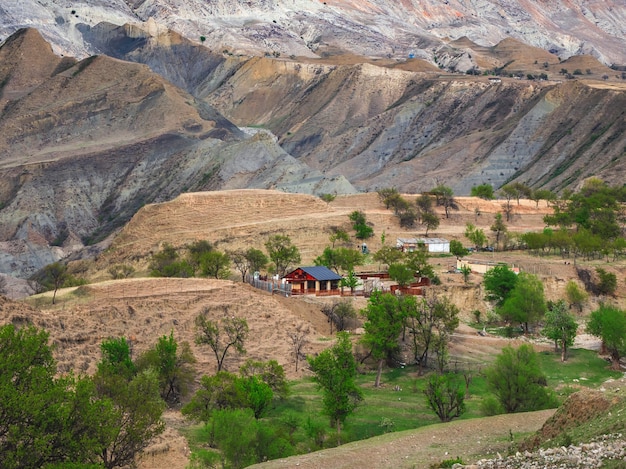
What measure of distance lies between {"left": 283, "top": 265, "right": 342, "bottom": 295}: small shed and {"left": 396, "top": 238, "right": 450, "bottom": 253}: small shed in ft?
51.3

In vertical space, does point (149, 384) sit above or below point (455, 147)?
below

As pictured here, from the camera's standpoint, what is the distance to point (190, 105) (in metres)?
168

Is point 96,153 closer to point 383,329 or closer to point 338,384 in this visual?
point 383,329

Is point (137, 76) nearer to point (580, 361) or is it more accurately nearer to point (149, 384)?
point (580, 361)

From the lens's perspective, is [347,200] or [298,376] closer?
[298,376]

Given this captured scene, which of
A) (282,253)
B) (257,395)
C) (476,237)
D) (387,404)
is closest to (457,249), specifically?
(476,237)

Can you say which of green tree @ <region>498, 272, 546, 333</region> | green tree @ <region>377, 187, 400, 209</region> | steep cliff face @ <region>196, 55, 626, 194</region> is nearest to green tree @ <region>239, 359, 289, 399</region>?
green tree @ <region>498, 272, 546, 333</region>

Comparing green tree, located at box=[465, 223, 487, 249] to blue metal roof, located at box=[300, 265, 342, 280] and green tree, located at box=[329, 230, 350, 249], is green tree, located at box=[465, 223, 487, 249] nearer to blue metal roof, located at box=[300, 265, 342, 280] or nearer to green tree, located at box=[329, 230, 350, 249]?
green tree, located at box=[329, 230, 350, 249]

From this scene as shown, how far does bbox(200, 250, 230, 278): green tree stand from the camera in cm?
7062

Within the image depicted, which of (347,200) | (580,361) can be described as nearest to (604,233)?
(347,200)

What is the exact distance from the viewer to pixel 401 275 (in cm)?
6800

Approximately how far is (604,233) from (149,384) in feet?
194

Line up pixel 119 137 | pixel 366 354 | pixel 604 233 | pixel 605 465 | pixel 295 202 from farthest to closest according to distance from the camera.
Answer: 1. pixel 119 137
2. pixel 295 202
3. pixel 604 233
4. pixel 366 354
5. pixel 605 465

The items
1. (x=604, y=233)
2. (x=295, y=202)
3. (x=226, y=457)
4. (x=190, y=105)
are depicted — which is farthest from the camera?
(x=190, y=105)
